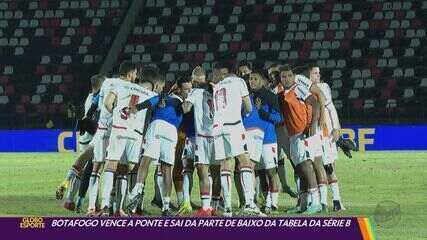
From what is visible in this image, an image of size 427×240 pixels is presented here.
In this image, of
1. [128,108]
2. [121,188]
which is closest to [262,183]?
[121,188]

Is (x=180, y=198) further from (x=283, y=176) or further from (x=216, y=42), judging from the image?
(x=216, y=42)

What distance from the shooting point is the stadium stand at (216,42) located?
42250 millimetres

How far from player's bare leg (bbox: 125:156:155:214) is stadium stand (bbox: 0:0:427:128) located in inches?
949

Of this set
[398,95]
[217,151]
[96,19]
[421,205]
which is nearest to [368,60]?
[398,95]

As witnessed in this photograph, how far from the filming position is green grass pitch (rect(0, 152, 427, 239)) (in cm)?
1727

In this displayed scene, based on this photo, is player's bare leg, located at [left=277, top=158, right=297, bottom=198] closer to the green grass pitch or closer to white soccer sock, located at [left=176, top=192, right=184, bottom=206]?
the green grass pitch

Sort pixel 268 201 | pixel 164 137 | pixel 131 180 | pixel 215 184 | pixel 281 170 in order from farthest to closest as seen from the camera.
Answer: pixel 281 170
pixel 268 201
pixel 131 180
pixel 215 184
pixel 164 137

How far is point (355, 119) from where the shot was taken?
38.7m

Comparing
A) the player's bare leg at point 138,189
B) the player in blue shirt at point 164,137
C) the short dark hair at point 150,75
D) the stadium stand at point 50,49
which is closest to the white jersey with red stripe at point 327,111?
the player in blue shirt at point 164,137

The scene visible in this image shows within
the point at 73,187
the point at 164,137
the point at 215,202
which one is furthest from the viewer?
the point at 73,187

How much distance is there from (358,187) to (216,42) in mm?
21990

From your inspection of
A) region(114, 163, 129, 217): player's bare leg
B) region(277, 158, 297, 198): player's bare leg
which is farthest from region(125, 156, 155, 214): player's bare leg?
region(277, 158, 297, 198): player's bare leg

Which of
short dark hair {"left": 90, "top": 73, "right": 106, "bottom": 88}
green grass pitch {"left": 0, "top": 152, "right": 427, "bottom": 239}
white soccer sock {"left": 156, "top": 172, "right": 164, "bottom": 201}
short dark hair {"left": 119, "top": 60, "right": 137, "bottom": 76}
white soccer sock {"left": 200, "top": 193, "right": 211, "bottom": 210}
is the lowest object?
green grass pitch {"left": 0, "top": 152, "right": 427, "bottom": 239}

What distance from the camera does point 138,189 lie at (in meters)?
16.4
